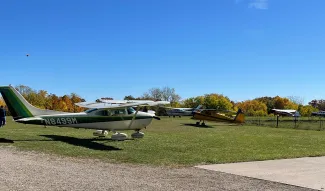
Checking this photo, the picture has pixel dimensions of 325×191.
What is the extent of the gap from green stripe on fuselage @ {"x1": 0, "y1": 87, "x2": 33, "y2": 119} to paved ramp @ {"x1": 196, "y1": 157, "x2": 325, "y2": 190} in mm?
10232

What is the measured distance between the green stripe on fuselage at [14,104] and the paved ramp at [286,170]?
1023 centimetres

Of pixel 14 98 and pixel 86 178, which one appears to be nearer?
pixel 86 178

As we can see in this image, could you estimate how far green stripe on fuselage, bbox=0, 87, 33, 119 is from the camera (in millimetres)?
16844

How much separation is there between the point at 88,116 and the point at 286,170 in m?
10.9

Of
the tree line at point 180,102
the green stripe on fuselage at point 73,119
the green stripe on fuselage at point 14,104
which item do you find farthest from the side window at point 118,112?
the tree line at point 180,102

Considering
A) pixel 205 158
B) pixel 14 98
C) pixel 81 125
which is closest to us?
pixel 205 158

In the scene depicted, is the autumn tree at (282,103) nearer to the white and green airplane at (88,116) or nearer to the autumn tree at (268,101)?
the autumn tree at (268,101)

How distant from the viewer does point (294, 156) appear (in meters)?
13.7

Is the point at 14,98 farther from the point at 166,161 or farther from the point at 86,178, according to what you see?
the point at 86,178

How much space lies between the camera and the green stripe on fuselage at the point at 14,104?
16844 millimetres

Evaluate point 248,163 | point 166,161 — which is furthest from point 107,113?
point 248,163

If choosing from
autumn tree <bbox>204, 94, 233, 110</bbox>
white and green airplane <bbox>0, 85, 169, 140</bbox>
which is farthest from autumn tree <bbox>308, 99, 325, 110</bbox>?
white and green airplane <bbox>0, 85, 169, 140</bbox>

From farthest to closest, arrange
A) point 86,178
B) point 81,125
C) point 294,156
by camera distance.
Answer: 1. point 81,125
2. point 294,156
3. point 86,178

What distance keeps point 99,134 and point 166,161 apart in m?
8.65
